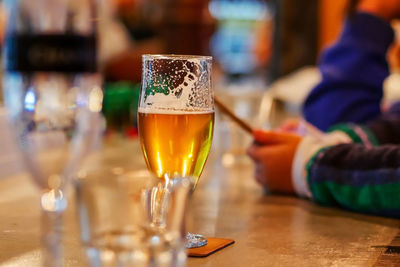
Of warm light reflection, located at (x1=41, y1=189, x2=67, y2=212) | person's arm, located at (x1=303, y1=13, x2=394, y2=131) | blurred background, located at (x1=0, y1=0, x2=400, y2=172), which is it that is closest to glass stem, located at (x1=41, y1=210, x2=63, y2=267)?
warm light reflection, located at (x1=41, y1=189, x2=67, y2=212)

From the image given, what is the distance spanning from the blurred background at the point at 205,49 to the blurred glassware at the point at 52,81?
0.14 ft

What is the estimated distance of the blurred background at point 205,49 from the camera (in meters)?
1.68

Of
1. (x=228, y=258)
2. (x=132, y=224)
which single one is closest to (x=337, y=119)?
(x=228, y=258)

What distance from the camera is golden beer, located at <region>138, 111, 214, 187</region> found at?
75cm

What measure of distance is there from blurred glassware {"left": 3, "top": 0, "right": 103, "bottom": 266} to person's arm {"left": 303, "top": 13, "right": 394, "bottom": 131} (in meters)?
1.15

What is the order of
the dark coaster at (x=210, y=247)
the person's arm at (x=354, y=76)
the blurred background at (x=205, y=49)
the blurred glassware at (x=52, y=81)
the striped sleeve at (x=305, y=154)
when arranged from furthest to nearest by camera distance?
the blurred background at (x=205, y=49) → the person's arm at (x=354, y=76) → the striped sleeve at (x=305, y=154) → the dark coaster at (x=210, y=247) → the blurred glassware at (x=52, y=81)

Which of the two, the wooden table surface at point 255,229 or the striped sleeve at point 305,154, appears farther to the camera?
the striped sleeve at point 305,154

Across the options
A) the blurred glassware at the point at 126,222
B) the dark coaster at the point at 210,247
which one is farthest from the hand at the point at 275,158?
the blurred glassware at the point at 126,222

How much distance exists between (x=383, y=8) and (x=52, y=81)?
133cm

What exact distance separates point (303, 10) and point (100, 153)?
1.88m

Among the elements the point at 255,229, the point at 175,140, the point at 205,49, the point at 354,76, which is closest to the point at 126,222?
the point at 175,140

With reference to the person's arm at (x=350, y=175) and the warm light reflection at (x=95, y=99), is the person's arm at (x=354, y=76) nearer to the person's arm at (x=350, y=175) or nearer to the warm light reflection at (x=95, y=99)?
the person's arm at (x=350, y=175)

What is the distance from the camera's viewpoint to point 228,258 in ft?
2.41

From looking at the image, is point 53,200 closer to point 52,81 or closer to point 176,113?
point 52,81
